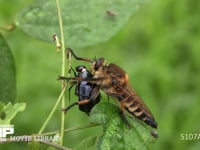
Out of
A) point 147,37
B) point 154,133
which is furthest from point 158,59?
point 154,133

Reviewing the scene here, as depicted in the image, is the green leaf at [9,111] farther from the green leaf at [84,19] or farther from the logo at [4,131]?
the green leaf at [84,19]

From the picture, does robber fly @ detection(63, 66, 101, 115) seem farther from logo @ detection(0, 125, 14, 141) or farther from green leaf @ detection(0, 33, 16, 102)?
green leaf @ detection(0, 33, 16, 102)

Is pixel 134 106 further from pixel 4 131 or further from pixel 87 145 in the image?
pixel 4 131

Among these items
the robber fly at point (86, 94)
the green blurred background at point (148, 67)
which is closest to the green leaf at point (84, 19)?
the robber fly at point (86, 94)

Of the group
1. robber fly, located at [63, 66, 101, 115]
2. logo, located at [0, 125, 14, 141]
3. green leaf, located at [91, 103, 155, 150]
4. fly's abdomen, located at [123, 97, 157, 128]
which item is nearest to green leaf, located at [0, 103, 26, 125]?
logo, located at [0, 125, 14, 141]

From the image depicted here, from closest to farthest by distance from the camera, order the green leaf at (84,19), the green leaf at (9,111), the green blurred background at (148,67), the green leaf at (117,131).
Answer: the green leaf at (117,131) < the green leaf at (9,111) < the green leaf at (84,19) < the green blurred background at (148,67)

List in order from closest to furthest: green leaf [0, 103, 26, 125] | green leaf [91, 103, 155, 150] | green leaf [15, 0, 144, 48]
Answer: green leaf [91, 103, 155, 150] < green leaf [0, 103, 26, 125] < green leaf [15, 0, 144, 48]

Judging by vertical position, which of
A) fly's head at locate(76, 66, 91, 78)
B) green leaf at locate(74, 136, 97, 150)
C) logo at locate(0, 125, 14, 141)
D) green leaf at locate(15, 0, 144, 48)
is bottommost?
green leaf at locate(74, 136, 97, 150)
